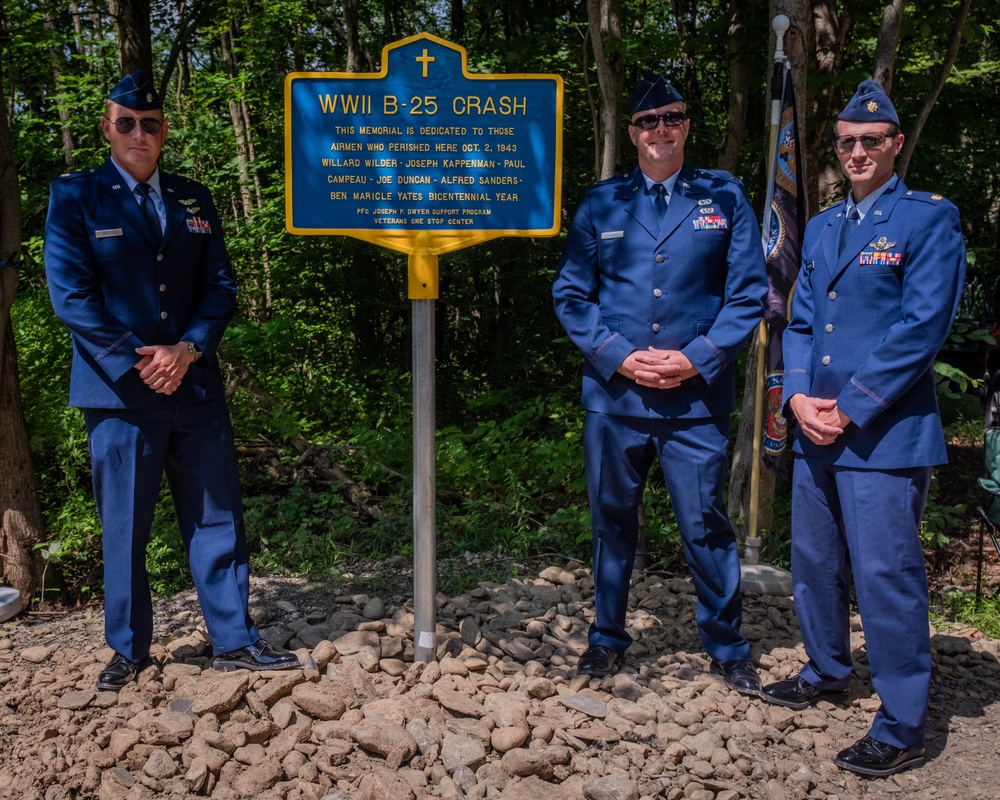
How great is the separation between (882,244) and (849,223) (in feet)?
0.68

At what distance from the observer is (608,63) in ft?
19.5

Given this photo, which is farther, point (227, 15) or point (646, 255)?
point (227, 15)

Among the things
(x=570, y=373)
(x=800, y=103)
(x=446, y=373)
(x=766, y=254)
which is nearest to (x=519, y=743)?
(x=766, y=254)

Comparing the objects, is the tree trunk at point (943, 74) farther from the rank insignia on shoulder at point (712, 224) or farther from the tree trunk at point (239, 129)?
the tree trunk at point (239, 129)

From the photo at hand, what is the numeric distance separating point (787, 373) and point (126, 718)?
2.63 metres

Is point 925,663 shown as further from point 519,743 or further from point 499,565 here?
point 499,565

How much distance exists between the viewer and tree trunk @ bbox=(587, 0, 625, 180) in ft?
18.4

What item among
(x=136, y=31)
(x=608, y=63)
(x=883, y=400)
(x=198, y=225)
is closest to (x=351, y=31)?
(x=136, y=31)

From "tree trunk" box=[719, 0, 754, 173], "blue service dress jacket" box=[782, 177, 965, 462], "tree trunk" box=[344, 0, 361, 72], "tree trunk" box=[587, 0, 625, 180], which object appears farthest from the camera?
"tree trunk" box=[344, 0, 361, 72]

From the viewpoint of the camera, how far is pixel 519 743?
3.20 meters

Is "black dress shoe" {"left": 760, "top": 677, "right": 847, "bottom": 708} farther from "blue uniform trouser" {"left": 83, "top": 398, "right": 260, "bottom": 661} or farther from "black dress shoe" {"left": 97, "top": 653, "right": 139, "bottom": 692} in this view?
"black dress shoe" {"left": 97, "top": 653, "right": 139, "bottom": 692}

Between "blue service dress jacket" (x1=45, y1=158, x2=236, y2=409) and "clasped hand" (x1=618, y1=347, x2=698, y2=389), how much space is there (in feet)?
5.12

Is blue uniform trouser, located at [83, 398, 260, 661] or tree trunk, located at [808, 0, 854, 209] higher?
tree trunk, located at [808, 0, 854, 209]

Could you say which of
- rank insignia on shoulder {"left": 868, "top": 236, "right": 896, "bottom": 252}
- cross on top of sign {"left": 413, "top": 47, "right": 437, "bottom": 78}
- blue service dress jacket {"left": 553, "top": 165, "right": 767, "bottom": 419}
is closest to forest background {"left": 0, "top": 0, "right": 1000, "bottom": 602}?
blue service dress jacket {"left": 553, "top": 165, "right": 767, "bottom": 419}
